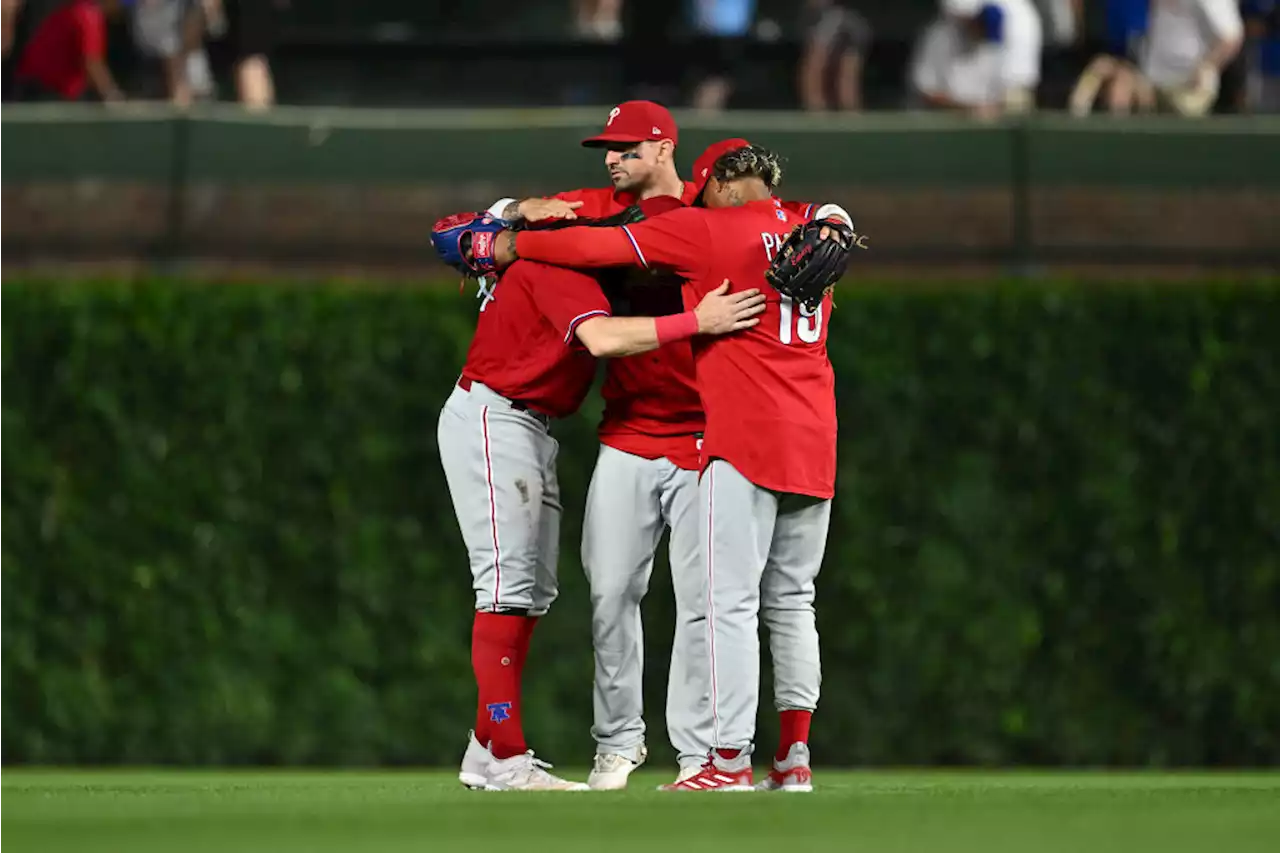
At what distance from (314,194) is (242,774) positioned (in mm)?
3154

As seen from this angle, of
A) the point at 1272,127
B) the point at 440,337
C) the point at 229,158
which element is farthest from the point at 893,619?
the point at 229,158

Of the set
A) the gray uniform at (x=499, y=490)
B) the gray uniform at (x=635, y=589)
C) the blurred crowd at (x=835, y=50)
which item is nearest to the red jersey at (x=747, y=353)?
the gray uniform at (x=635, y=589)

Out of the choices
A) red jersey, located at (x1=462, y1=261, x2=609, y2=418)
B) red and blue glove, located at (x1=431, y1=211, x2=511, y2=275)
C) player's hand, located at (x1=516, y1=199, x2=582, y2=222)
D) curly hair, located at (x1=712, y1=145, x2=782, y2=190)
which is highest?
curly hair, located at (x1=712, y1=145, x2=782, y2=190)

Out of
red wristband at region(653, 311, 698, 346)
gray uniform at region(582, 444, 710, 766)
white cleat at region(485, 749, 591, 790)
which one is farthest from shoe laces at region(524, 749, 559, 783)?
red wristband at region(653, 311, 698, 346)

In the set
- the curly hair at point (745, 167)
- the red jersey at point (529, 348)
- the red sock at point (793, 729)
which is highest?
the curly hair at point (745, 167)

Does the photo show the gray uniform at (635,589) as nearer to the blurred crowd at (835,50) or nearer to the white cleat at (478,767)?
the white cleat at (478,767)

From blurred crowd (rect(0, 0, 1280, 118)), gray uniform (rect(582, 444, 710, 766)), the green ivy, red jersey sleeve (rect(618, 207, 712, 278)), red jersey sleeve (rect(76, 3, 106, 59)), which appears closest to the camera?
red jersey sleeve (rect(618, 207, 712, 278))

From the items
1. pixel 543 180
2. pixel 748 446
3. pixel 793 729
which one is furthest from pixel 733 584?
pixel 543 180

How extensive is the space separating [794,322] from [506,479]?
1149mm

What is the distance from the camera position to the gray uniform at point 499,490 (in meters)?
7.48

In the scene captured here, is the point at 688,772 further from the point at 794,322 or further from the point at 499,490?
the point at 794,322

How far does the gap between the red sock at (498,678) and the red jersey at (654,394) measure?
748mm

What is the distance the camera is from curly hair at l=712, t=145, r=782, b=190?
23.7 ft

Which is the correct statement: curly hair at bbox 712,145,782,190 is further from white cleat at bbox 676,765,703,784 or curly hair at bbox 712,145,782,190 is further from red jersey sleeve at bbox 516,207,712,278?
white cleat at bbox 676,765,703,784
